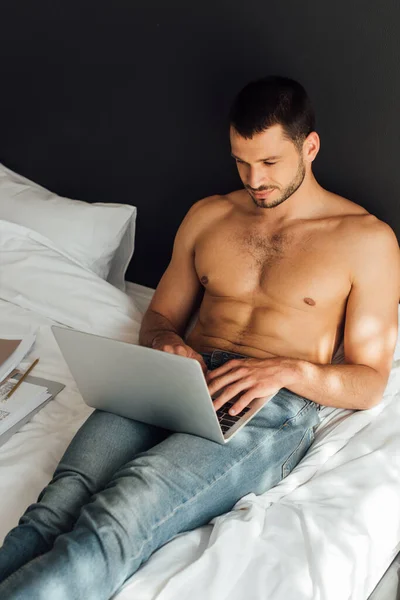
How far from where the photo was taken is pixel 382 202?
6.28 feet

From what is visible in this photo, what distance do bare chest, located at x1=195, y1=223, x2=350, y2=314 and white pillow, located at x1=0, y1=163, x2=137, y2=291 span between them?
0.49 meters

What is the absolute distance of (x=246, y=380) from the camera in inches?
60.1

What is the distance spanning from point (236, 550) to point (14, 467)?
505 mm

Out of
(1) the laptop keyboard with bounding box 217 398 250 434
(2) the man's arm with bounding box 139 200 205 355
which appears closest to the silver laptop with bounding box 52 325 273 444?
(1) the laptop keyboard with bounding box 217 398 250 434

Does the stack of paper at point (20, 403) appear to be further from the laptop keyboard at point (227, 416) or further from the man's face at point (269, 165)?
the man's face at point (269, 165)

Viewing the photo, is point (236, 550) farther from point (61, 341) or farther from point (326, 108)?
point (326, 108)

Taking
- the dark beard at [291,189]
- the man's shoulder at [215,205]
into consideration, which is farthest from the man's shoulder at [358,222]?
the man's shoulder at [215,205]

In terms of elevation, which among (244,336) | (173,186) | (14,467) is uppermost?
(173,186)

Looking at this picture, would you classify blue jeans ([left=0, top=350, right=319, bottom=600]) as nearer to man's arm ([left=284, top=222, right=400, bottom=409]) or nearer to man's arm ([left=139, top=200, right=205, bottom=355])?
man's arm ([left=284, top=222, right=400, bottom=409])

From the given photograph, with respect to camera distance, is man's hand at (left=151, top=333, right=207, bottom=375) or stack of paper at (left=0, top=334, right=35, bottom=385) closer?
man's hand at (left=151, top=333, right=207, bottom=375)

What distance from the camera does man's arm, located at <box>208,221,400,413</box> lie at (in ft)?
5.23

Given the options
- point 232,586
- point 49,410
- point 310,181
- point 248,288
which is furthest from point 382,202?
point 232,586

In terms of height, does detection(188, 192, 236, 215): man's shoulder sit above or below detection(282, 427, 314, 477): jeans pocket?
above

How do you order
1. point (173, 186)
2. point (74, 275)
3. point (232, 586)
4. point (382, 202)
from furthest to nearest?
point (173, 186)
point (74, 275)
point (382, 202)
point (232, 586)
